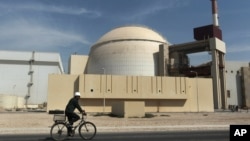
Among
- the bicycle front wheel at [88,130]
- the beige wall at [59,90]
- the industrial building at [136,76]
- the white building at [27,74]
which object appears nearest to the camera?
the bicycle front wheel at [88,130]

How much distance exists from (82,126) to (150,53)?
71902mm

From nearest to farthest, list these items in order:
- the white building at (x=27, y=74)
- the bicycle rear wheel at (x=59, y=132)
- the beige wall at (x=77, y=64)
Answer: the bicycle rear wheel at (x=59, y=132)
the beige wall at (x=77, y=64)
the white building at (x=27, y=74)

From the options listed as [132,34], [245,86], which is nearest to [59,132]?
[132,34]

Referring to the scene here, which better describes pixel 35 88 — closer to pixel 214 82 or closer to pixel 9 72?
pixel 9 72

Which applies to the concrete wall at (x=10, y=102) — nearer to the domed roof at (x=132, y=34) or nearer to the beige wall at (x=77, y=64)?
the beige wall at (x=77, y=64)

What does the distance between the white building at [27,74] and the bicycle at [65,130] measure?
85723mm

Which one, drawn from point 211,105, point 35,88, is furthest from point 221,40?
point 35,88

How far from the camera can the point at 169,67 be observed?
81.3m

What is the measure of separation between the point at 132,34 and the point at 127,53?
728 centimetres

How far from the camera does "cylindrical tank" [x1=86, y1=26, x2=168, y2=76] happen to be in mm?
81938

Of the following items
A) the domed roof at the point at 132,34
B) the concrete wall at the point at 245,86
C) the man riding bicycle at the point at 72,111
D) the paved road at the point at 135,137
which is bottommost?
the paved road at the point at 135,137

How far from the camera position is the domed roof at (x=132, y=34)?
8650 centimetres

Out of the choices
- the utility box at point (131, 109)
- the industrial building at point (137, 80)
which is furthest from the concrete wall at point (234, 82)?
the utility box at point (131, 109)

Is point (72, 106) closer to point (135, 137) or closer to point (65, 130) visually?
point (65, 130)
